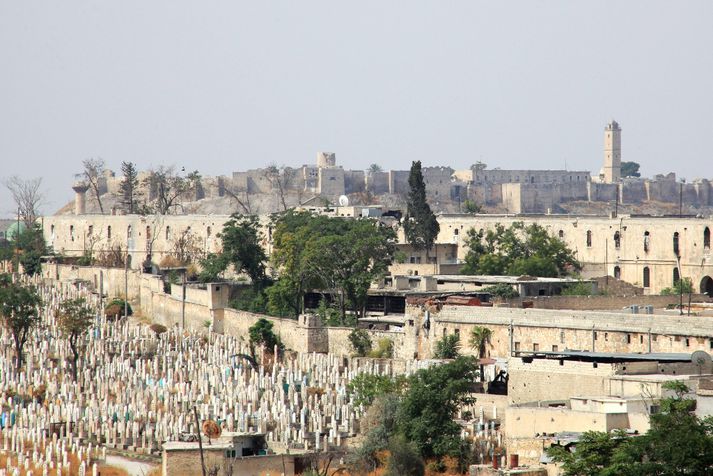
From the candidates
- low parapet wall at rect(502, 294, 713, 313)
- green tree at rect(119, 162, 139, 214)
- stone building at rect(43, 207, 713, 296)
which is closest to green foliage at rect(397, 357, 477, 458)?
low parapet wall at rect(502, 294, 713, 313)

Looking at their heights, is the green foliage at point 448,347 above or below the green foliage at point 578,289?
below

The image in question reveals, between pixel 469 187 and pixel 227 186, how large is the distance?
17.5 metres

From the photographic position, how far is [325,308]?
5069 centimetres

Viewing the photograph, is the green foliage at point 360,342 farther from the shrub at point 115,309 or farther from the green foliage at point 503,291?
the shrub at point 115,309

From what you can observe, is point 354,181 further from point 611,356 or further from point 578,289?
point 611,356

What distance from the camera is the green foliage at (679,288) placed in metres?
51.7

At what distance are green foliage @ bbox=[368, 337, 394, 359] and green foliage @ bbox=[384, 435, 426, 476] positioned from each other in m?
11.3

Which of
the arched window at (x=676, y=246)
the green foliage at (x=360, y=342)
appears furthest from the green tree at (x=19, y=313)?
the arched window at (x=676, y=246)

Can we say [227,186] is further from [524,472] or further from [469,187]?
[524,472]

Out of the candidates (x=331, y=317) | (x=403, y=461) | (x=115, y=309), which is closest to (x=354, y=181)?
(x=115, y=309)

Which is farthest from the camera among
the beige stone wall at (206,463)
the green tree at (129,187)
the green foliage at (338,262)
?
the green tree at (129,187)

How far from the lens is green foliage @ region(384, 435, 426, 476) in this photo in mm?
31641

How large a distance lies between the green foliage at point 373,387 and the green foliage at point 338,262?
32.0 feet

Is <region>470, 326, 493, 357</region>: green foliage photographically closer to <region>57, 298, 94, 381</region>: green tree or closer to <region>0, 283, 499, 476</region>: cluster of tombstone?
<region>0, 283, 499, 476</region>: cluster of tombstone
